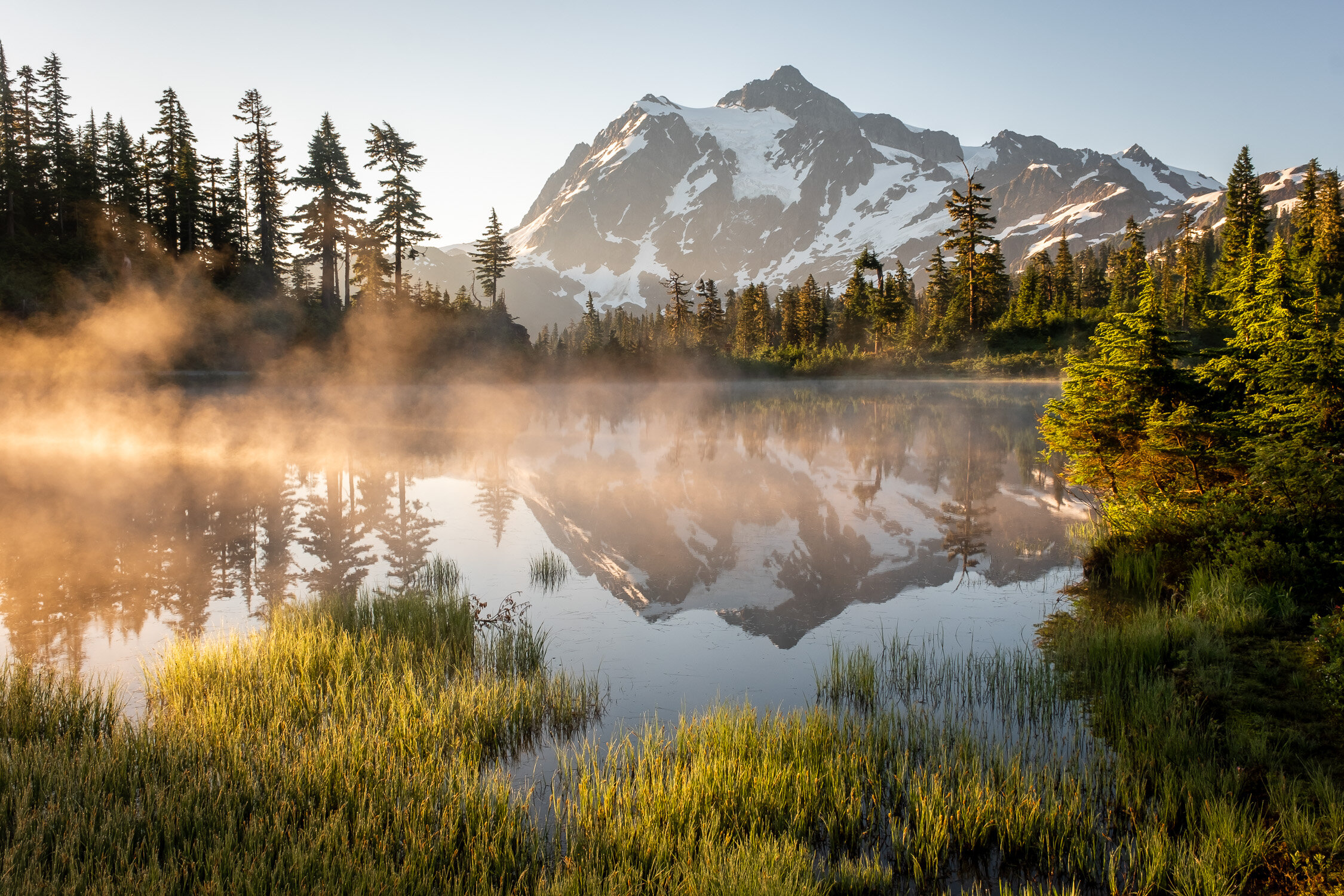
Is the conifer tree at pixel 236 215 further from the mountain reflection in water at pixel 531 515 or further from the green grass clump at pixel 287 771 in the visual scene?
the green grass clump at pixel 287 771

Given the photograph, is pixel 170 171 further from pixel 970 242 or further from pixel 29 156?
pixel 970 242

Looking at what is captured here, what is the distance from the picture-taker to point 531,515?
1571 cm

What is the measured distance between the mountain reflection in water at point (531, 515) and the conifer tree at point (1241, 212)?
5513 cm

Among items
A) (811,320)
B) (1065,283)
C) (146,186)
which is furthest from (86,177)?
(1065,283)

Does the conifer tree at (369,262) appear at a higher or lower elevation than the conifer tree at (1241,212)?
lower

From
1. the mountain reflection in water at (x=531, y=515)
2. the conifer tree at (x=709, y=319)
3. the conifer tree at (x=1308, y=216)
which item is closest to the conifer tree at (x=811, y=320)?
the conifer tree at (x=709, y=319)

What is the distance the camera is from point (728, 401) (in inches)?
1903

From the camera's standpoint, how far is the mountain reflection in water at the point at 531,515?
10.3 m

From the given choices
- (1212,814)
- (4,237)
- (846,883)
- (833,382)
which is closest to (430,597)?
(846,883)

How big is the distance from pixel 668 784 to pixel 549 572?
6.54 meters

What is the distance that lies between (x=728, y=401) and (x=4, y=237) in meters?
49.5

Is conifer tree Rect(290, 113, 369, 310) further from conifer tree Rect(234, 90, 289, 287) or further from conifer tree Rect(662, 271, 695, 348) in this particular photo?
conifer tree Rect(662, 271, 695, 348)

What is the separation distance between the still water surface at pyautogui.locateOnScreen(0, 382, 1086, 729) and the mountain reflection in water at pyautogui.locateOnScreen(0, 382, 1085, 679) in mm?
79

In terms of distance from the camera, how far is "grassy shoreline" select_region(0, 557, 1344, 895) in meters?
3.91
